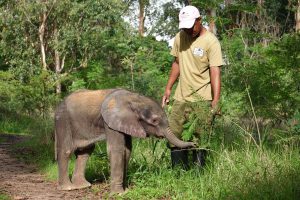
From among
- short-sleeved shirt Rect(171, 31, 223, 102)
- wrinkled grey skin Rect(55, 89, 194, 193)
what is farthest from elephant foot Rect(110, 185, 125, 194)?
short-sleeved shirt Rect(171, 31, 223, 102)

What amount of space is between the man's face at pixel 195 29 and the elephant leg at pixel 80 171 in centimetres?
228

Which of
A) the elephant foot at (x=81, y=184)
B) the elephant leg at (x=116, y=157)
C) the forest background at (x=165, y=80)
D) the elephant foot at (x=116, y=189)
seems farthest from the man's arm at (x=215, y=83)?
the elephant foot at (x=81, y=184)

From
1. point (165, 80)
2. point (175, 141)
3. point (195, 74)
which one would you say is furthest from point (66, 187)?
point (165, 80)

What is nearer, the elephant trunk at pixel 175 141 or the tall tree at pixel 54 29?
the elephant trunk at pixel 175 141

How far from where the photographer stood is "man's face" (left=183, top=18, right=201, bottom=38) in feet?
23.7

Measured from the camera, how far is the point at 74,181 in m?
8.06

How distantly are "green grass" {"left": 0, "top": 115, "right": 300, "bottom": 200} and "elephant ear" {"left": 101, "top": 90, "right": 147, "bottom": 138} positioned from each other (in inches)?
29.4

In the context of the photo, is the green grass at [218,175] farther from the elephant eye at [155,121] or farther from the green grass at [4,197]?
the green grass at [4,197]

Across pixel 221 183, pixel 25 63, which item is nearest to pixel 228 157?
pixel 221 183

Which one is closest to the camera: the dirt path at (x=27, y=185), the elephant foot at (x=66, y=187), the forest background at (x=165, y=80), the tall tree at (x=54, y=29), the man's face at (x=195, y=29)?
the forest background at (x=165, y=80)

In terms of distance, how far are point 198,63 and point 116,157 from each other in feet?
5.53

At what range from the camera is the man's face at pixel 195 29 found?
7.24m

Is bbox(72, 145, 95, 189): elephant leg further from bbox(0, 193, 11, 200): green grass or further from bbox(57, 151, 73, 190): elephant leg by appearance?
bbox(0, 193, 11, 200): green grass

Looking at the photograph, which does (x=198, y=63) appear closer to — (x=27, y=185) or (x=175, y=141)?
(x=175, y=141)
